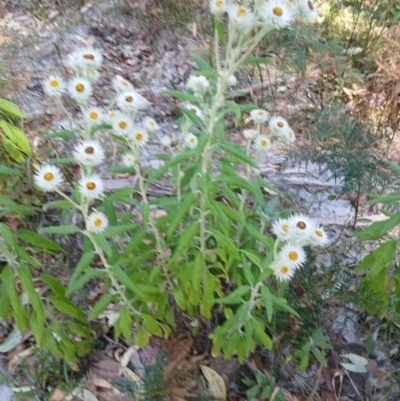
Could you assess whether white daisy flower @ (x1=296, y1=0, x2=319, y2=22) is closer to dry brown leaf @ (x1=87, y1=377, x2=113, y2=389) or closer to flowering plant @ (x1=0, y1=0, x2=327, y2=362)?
flowering plant @ (x1=0, y1=0, x2=327, y2=362)

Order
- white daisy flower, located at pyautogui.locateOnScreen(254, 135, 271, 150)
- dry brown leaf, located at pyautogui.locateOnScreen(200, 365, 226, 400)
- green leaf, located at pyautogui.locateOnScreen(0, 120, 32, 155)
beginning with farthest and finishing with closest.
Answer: green leaf, located at pyautogui.locateOnScreen(0, 120, 32, 155) < dry brown leaf, located at pyautogui.locateOnScreen(200, 365, 226, 400) < white daisy flower, located at pyautogui.locateOnScreen(254, 135, 271, 150)

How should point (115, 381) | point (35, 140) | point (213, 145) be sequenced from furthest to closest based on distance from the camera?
1. point (35, 140)
2. point (115, 381)
3. point (213, 145)

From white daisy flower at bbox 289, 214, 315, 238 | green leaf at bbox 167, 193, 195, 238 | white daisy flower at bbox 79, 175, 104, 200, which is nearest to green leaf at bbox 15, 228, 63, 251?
white daisy flower at bbox 79, 175, 104, 200

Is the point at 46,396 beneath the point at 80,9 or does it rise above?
beneath

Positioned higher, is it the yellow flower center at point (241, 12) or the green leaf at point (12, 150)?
the yellow flower center at point (241, 12)

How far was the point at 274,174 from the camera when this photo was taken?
2992 millimetres

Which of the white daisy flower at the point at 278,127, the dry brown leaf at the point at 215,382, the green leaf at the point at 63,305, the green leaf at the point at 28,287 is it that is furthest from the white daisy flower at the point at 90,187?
the dry brown leaf at the point at 215,382

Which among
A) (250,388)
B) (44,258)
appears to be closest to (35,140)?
(44,258)

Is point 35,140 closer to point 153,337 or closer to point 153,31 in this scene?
point 153,337

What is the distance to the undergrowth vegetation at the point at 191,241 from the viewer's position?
154 cm

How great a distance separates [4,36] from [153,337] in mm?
2843

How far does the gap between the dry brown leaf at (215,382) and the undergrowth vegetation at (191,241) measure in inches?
3.5

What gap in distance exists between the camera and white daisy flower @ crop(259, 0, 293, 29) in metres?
1.25

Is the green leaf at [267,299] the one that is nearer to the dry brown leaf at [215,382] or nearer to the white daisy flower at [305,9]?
the dry brown leaf at [215,382]
